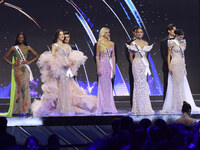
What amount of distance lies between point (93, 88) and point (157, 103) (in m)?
1.67

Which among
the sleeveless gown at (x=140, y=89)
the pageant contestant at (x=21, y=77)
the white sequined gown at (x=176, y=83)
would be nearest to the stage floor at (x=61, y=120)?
the pageant contestant at (x=21, y=77)

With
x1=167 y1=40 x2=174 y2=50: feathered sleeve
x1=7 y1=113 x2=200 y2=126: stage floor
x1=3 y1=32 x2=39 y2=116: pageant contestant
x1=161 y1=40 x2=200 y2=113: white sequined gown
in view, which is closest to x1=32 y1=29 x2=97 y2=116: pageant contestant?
x1=3 y1=32 x2=39 y2=116: pageant contestant

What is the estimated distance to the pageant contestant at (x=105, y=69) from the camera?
739cm

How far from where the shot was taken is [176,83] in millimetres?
7656

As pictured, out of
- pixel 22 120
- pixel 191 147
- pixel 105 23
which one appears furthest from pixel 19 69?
pixel 191 147

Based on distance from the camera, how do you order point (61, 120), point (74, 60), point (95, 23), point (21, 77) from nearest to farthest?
point (61, 120) → point (21, 77) → point (74, 60) → point (95, 23)

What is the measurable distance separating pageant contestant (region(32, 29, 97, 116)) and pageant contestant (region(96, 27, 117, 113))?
1.96ft

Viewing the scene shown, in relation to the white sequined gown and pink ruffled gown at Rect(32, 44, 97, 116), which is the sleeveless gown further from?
pink ruffled gown at Rect(32, 44, 97, 116)

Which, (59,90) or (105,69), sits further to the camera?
(59,90)

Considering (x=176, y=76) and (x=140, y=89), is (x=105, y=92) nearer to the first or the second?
(x=140, y=89)

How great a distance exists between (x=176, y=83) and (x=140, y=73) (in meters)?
0.77

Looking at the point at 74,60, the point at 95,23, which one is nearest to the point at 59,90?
the point at 74,60

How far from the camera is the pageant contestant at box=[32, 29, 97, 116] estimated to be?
7711mm

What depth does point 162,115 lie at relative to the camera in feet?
22.2
